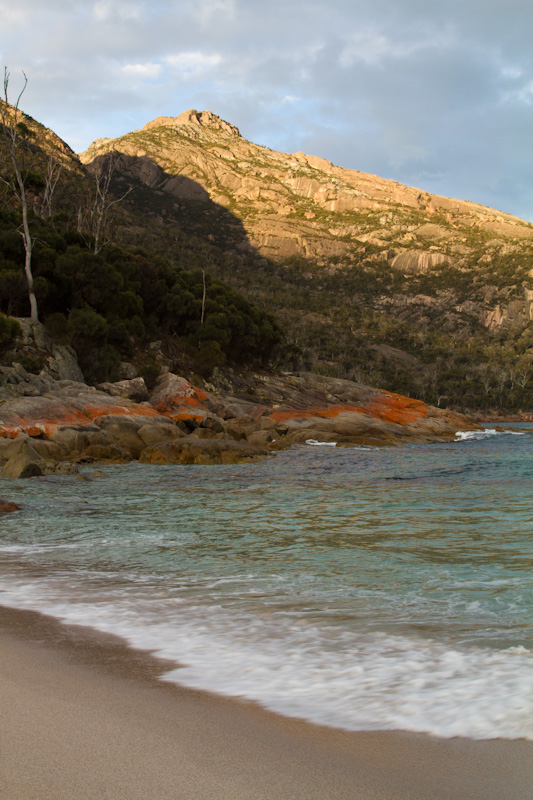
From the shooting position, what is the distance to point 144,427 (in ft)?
76.9

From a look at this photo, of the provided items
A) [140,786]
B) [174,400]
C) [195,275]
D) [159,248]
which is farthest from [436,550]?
[159,248]

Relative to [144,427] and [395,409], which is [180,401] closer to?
[144,427]

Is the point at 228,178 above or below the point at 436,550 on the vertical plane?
above

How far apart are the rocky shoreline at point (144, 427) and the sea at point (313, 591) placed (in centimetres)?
714

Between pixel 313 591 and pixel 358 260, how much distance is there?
159256 millimetres

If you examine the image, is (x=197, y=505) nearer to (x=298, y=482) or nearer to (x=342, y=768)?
(x=298, y=482)

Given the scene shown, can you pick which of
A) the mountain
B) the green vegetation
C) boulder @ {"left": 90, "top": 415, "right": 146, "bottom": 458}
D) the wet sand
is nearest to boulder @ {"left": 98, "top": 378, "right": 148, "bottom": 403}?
the green vegetation

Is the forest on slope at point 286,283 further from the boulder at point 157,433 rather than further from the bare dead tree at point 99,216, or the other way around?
the boulder at point 157,433

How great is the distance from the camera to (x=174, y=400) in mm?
31750

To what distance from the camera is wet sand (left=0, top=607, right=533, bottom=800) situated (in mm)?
2088

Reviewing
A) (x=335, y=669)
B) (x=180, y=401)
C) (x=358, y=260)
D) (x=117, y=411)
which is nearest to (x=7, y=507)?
(x=335, y=669)

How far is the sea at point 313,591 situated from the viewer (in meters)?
3.07

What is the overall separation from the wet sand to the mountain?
7771 centimetres

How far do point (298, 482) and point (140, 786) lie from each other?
13498 mm
